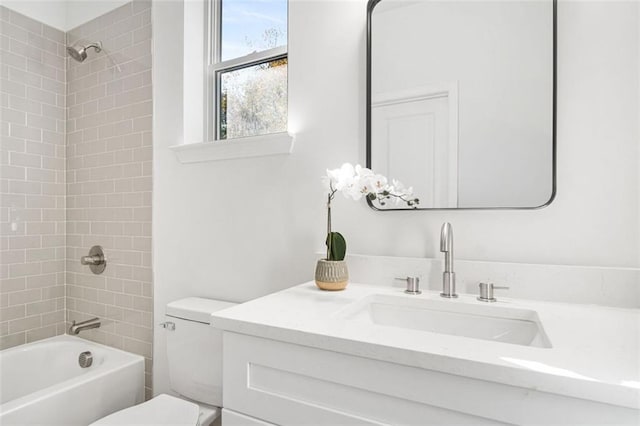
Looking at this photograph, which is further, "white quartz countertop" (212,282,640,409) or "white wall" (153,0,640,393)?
"white wall" (153,0,640,393)

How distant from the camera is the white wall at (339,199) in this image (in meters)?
0.96

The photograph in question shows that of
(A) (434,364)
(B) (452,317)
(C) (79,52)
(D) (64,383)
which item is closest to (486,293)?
(B) (452,317)

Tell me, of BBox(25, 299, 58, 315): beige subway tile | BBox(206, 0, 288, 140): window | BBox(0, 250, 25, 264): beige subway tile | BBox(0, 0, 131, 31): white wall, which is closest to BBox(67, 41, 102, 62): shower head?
BBox(0, 0, 131, 31): white wall

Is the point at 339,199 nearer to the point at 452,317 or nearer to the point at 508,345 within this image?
the point at 452,317

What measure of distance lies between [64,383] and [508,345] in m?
1.74

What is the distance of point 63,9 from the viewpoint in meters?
2.21

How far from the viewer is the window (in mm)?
1649

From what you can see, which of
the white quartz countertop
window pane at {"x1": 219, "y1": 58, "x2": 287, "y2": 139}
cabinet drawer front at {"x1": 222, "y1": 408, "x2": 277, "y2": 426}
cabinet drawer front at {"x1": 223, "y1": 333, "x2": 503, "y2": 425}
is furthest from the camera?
window pane at {"x1": 219, "y1": 58, "x2": 287, "y2": 139}

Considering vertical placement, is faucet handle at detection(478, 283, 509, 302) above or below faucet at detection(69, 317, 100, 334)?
above

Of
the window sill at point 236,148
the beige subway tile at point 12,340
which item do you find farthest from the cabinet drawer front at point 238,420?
the beige subway tile at point 12,340

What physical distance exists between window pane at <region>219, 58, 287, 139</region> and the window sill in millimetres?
189

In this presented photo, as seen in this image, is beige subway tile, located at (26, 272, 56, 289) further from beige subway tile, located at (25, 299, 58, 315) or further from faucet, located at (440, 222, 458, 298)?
faucet, located at (440, 222, 458, 298)

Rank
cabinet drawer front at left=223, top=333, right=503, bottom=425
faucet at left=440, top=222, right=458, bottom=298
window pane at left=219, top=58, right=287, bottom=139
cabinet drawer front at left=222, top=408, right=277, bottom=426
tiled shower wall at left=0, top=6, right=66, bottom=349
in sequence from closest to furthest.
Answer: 1. cabinet drawer front at left=223, top=333, right=503, bottom=425
2. cabinet drawer front at left=222, top=408, right=277, bottom=426
3. faucet at left=440, top=222, right=458, bottom=298
4. window pane at left=219, top=58, right=287, bottom=139
5. tiled shower wall at left=0, top=6, right=66, bottom=349

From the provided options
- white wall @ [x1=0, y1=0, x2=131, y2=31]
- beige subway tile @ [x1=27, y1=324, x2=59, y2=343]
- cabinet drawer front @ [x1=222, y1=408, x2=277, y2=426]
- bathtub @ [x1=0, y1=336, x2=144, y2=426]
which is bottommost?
bathtub @ [x1=0, y1=336, x2=144, y2=426]
